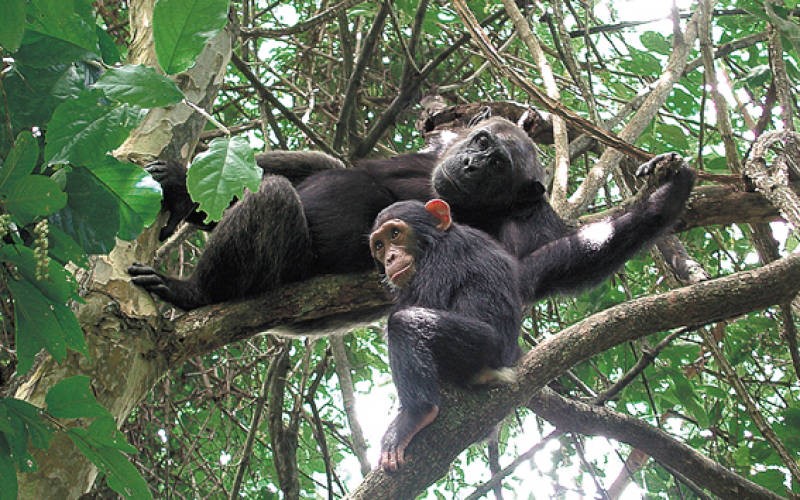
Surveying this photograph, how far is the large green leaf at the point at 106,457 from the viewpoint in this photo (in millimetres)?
1967

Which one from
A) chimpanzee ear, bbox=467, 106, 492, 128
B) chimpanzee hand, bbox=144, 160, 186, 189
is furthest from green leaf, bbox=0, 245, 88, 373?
chimpanzee ear, bbox=467, 106, 492, 128

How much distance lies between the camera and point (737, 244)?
6367 millimetres

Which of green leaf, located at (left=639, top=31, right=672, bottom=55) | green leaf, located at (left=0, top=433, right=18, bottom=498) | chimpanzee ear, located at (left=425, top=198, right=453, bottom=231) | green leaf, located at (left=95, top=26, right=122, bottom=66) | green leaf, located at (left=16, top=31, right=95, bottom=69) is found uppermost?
green leaf, located at (left=639, top=31, right=672, bottom=55)

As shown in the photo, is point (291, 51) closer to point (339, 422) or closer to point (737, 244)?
point (339, 422)

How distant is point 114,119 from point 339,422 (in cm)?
554

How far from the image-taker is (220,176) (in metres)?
1.78

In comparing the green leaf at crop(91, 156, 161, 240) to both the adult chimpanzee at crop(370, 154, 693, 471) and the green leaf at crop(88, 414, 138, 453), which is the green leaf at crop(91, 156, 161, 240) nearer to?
the green leaf at crop(88, 414, 138, 453)

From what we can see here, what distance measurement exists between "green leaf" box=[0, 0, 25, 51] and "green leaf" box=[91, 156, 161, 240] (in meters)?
0.47

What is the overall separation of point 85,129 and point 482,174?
129 inches

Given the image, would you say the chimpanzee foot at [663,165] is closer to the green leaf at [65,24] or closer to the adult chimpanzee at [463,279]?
the adult chimpanzee at [463,279]

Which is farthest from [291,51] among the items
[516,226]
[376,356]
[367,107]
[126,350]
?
[126,350]

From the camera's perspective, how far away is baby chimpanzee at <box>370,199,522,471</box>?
3520 millimetres

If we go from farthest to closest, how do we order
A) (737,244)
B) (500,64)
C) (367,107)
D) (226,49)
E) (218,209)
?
(367,107) < (737,244) < (500,64) < (226,49) < (218,209)

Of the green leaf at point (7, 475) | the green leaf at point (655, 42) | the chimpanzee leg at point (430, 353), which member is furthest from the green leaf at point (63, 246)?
the green leaf at point (655, 42)
